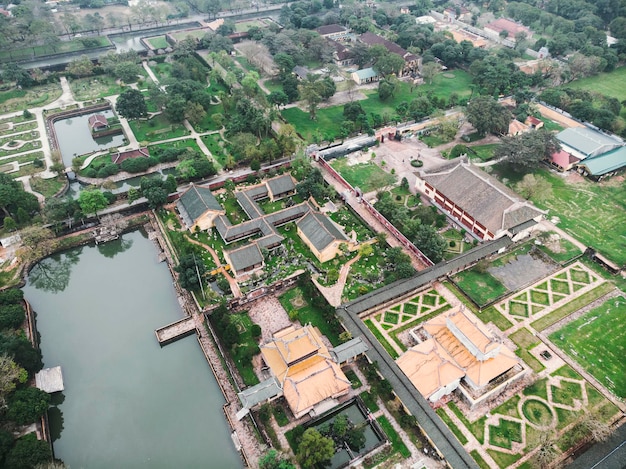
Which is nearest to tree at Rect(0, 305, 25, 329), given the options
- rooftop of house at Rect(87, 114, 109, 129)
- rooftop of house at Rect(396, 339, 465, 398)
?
rooftop of house at Rect(396, 339, 465, 398)

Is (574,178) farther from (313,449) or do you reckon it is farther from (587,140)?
(313,449)

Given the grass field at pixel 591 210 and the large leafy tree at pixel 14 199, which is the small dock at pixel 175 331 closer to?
the large leafy tree at pixel 14 199

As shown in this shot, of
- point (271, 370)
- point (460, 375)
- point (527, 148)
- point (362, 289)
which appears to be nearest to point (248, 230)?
point (362, 289)

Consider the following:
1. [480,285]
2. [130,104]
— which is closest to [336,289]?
[480,285]

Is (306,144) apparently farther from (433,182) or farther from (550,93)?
(550,93)

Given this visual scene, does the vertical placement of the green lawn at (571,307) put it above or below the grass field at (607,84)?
below

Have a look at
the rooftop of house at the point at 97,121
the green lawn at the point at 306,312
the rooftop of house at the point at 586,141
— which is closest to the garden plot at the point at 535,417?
the green lawn at the point at 306,312

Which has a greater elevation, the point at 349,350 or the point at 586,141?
the point at 586,141
